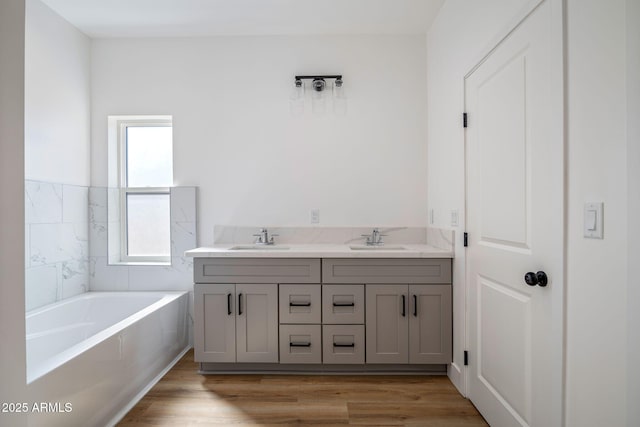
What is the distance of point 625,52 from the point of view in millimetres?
966

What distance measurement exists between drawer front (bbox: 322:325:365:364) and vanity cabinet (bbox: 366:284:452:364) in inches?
3.3

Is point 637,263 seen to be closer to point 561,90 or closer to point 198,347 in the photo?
point 561,90

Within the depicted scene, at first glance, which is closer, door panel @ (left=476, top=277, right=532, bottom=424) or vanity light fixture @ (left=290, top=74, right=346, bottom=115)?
door panel @ (left=476, top=277, right=532, bottom=424)

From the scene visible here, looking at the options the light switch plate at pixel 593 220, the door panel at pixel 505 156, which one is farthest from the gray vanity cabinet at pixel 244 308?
the light switch plate at pixel 593 220

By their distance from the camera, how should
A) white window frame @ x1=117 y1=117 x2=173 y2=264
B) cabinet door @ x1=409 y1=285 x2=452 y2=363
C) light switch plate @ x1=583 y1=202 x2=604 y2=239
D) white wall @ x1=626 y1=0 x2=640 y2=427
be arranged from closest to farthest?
white wall @ x1=626 y1=0 x2=640 y2=427 → light switch plate @ x1=583 y1=202 x2=604 y2=239 → cabinet door @ x1=409 y1=285 x2=452 y2=363 → white window frame @ x1=117 y1=117 x2=173 y2=264

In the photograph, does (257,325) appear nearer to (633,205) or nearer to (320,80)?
(320,80)

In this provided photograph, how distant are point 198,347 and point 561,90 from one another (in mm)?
2510

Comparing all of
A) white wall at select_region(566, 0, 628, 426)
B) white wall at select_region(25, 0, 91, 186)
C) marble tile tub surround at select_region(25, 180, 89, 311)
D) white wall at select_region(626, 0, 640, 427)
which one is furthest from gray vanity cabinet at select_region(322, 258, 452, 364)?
white wall at select_region(25, 0, 91, 186)

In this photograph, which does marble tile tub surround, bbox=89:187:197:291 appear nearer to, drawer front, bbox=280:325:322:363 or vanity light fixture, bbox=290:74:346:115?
drawer front, bbox=280:325:322:363

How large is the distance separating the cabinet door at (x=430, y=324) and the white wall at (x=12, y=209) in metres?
2.06

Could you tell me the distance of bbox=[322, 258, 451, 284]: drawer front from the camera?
92.4 inches

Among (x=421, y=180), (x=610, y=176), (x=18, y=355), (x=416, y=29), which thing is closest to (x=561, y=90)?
(x=610, y=176)

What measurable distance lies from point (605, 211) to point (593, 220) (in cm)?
5

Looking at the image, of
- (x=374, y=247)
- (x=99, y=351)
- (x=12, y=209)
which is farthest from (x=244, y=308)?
(x=12, y=209)
